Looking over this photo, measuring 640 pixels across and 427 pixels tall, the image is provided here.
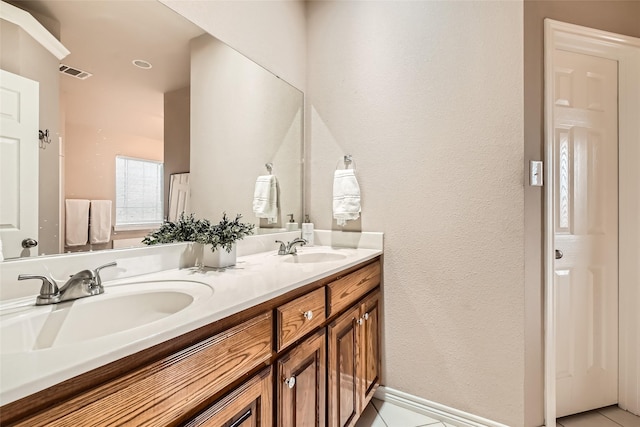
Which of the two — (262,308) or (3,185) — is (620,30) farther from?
(3,185)

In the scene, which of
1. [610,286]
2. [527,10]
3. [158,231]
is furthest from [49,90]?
[610,286]

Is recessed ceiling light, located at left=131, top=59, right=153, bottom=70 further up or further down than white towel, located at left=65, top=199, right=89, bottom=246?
further up

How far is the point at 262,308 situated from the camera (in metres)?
0.89

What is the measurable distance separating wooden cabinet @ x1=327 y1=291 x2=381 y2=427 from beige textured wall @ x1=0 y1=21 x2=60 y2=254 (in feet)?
3.23

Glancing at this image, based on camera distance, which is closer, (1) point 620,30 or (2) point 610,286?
(1) point 620,30

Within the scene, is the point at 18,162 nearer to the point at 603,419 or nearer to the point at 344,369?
the point at 344,369

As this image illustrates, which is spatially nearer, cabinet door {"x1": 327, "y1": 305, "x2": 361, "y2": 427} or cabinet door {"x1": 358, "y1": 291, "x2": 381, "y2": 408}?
cabinet door {"x1": 327, "y1": 305, "x2": 361, "y2": 427}

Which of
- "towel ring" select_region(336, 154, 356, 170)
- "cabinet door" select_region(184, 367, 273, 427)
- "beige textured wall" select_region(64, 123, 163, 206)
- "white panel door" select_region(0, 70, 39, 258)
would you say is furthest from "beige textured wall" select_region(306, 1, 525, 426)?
"white panel door" select_region(0, 70, 39, 258)

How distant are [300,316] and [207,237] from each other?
19.2 inches

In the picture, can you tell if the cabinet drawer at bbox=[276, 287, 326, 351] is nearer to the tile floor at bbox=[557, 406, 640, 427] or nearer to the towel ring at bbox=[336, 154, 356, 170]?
the towel ring at bbox=[336, 154, 356, 170]

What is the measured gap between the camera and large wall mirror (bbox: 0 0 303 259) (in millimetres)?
952

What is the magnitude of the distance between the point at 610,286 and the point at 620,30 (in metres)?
1.34

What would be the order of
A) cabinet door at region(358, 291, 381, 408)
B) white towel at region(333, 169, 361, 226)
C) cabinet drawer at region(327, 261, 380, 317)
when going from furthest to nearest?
white towel at region(333, 169, 361, 226)
cabinet door at region(358, 291, 381, 408)
cabinet drawer at region(327, 261, 380, 317)

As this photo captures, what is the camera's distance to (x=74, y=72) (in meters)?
1.01
